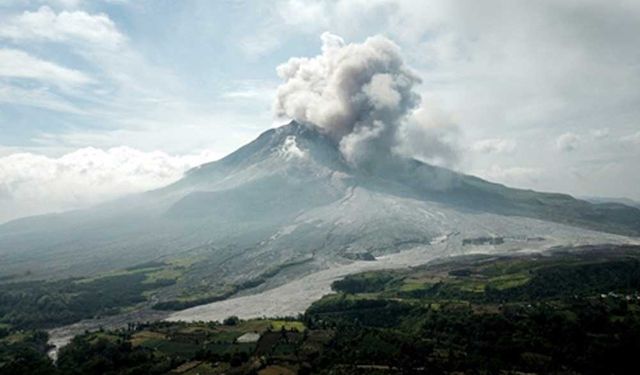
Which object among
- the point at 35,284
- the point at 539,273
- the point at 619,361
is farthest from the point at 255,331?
the point at 35,284

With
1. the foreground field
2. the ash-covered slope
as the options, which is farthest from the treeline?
the ash-covered slope

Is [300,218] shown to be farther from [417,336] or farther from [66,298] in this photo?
[417,336]

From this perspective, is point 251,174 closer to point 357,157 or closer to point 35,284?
point 357,157

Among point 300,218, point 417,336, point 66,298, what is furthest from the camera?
point 300,218

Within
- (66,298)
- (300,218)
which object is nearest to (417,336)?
(66,298)

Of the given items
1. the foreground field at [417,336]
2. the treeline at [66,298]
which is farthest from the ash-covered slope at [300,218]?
the foreground field at [417,336]

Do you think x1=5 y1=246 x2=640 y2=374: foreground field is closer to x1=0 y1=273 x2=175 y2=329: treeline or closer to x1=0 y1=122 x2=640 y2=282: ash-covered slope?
x1=0 y1=273 x2=175 y2=329: treeline

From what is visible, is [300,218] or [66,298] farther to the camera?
[300,218]
